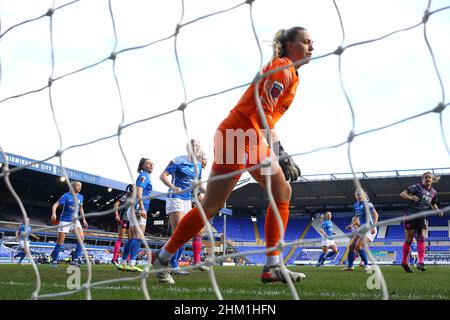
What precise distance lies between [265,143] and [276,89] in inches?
13.5

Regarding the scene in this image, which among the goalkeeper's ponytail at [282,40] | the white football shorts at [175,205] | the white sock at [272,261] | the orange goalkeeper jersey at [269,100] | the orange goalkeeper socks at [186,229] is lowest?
the white sock at [272,261]

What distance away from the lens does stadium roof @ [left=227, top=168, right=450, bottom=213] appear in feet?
101

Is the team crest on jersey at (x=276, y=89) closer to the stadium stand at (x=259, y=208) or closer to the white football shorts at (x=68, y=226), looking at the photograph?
the white football shorts at (x=68, y=226)

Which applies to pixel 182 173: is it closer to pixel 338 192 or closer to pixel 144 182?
pixel 144 182

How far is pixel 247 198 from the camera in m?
37.0

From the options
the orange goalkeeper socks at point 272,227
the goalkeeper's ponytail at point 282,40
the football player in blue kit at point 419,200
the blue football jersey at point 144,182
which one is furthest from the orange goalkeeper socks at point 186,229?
the football player in blue kit at point 419,200

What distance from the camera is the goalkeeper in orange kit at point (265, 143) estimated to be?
9.72ft

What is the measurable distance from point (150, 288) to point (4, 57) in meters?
2.09

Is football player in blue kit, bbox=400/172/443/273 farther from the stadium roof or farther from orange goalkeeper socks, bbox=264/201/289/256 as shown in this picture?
the stadium roof

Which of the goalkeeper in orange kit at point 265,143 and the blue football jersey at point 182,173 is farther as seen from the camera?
the blue football jersey at point 182,173

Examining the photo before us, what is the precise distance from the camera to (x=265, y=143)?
299 cm

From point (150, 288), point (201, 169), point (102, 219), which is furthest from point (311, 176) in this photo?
point (150, 288)

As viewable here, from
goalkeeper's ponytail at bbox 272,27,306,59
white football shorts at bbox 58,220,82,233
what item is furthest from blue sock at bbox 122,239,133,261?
goalkeeper's ponytail at bbox 272,27,306,59

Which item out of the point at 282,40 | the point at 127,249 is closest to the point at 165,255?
the point at 282,40
